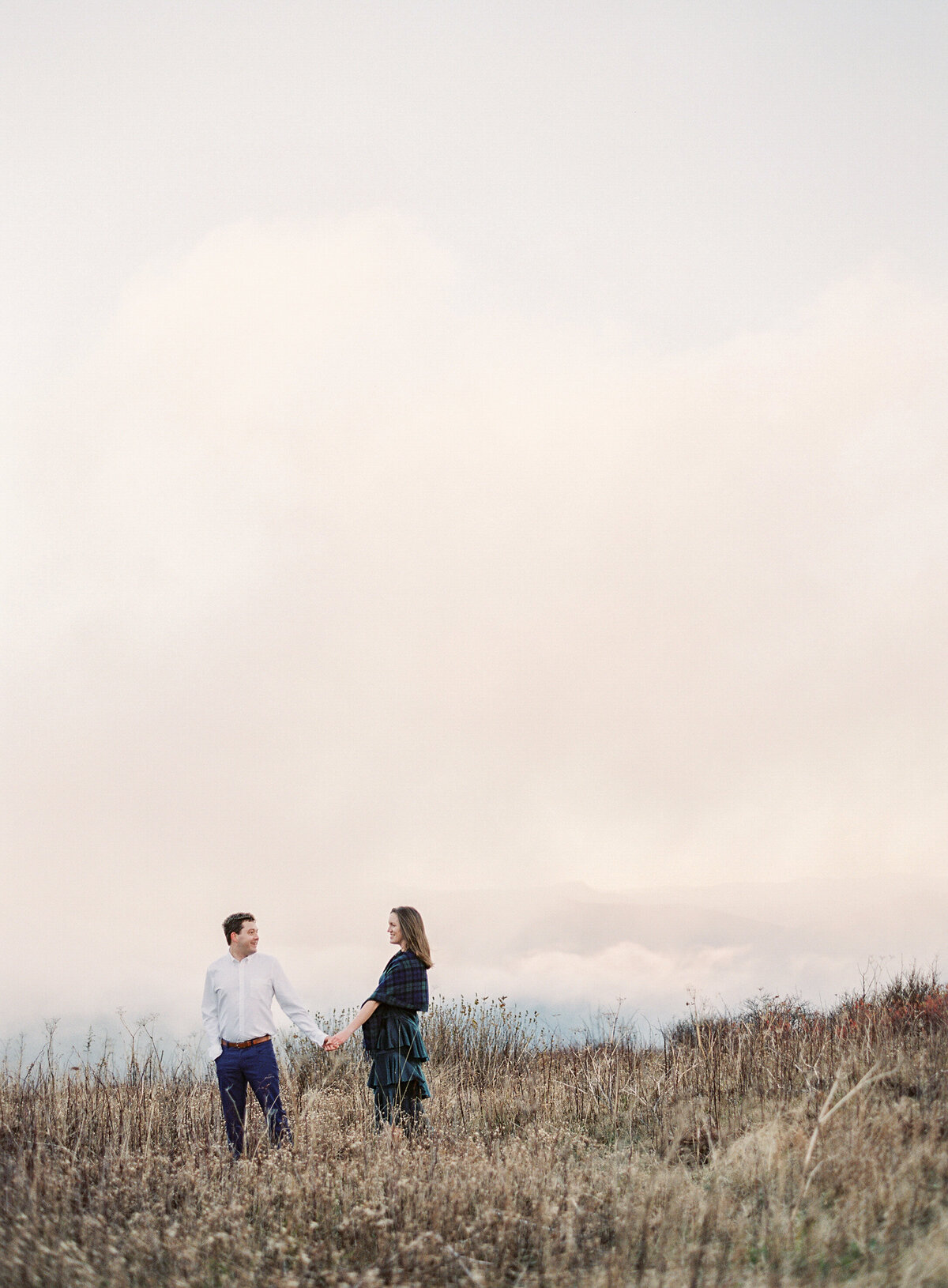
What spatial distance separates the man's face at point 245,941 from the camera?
7406 millimetres

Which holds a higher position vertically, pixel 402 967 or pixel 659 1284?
pixel 402 967

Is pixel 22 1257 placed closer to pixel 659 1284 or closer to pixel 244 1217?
pixel 244 1217

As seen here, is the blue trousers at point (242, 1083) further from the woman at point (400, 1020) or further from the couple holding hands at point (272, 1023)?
the woman at point (400, 1020)

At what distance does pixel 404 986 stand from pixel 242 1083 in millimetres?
1336

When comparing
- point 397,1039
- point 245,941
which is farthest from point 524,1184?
point 245,941

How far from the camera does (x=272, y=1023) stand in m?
7.39

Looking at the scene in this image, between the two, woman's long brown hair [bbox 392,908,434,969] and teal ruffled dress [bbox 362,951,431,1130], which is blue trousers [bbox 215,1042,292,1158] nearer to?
teal ruffled dress [bbox 362,951,431,1130]

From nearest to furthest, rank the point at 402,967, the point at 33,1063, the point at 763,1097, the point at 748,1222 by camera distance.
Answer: the point at 748,1222
the point at 402,967
the point at 763,1097
the point at 33,1063

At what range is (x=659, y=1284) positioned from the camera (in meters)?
4.43

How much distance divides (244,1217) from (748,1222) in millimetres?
2592

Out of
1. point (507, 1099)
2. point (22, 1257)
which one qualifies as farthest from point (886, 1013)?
point (22, 1257)

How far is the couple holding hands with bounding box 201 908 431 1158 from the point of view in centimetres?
720

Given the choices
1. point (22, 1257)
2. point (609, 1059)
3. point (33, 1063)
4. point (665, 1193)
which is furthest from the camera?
point (609, 1059)

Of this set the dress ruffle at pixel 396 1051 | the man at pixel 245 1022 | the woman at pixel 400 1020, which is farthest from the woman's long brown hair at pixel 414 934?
the man at pixel 245 1022
